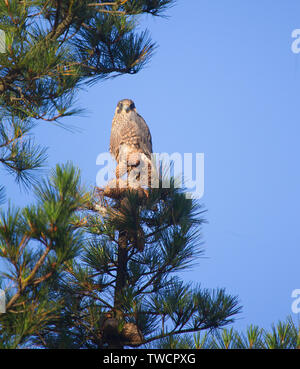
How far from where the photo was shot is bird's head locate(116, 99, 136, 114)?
4.09 meters

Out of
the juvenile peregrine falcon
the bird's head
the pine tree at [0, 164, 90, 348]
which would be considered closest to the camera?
the pine tree at [0, 164, 90, 348]

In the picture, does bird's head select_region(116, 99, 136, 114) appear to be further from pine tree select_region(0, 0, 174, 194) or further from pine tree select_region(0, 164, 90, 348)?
pine tree select_region(0, 164, 90, 348)

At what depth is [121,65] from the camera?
13.3 feet

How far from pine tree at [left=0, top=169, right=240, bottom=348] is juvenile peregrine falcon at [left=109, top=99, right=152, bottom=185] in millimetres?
270

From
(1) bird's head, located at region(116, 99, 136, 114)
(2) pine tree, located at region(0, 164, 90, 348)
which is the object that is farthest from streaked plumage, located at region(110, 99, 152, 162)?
(2) pine tree, located at region(0, 164, 90, 348)

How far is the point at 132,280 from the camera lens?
367 cm

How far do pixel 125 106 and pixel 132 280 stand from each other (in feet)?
3.80

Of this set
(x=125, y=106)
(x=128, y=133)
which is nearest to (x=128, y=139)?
(x=128, y=133)

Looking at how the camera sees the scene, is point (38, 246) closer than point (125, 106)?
Yes

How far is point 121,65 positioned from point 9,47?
3.11 feet

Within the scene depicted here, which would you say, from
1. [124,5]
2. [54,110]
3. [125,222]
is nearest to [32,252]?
[125,222]

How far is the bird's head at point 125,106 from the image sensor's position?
4086 millimetres

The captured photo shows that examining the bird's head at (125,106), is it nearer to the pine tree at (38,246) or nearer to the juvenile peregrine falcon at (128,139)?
the juvenile peregrine falcon at (128,139)

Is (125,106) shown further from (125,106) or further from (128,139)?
(128,139)
